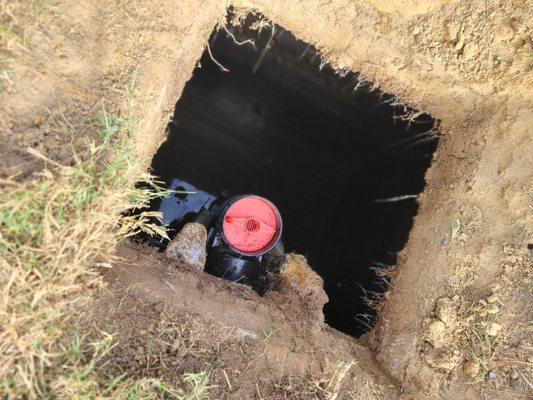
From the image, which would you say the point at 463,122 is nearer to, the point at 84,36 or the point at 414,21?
the point at 414,21

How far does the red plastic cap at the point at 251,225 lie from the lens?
2.08 m

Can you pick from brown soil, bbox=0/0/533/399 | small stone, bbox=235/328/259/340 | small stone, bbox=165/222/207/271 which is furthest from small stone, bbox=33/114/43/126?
small stone, bbox=235/328/259/340

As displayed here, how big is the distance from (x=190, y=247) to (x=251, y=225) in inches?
11.6

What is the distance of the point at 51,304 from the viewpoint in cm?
143

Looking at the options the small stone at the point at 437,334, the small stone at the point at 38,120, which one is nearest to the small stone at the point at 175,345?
the small stone at the point at 38,120

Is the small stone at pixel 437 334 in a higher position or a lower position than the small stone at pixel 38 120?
lower

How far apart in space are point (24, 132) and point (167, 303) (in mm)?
770

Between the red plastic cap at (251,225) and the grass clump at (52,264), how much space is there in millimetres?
649

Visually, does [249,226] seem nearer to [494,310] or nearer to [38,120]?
[38,120]

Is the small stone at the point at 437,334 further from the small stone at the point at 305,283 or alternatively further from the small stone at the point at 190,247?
the small stone at the point at 190,247

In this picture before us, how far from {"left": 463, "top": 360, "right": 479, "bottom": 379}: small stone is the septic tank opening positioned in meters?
0.77

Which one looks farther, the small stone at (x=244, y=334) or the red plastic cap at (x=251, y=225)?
the red plastic cap at (x=251, y=225)

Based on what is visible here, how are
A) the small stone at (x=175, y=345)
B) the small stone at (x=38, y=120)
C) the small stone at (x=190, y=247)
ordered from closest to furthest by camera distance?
the small stone at (x=38, y=120)
the small stone at (x=175, y=345)
the small stone at (x=190, y=247)

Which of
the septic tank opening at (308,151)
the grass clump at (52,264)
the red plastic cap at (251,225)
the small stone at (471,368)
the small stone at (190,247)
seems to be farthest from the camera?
the septic tank opening at (308,151)
